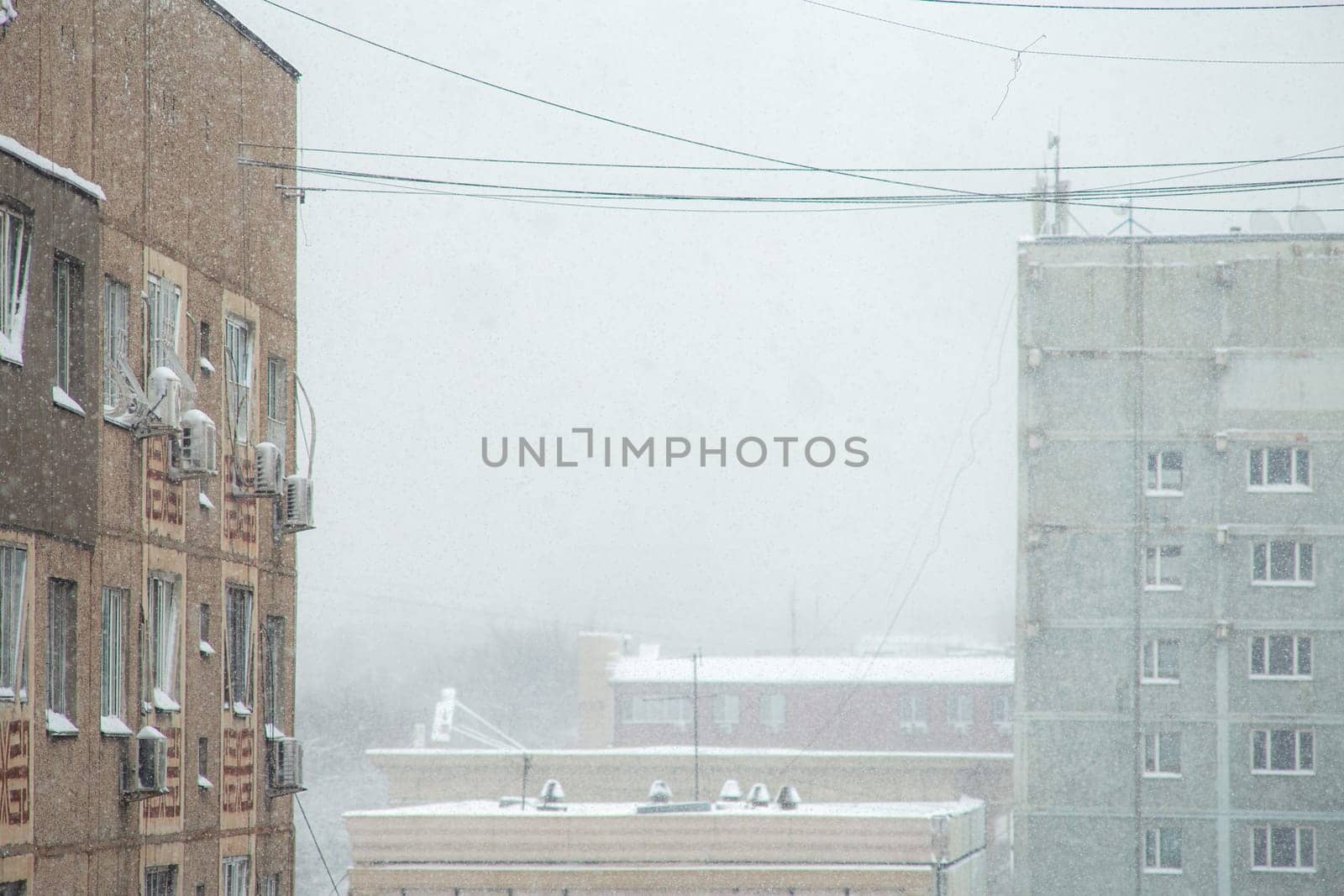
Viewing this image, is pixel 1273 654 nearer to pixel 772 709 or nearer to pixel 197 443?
pixel 197 443

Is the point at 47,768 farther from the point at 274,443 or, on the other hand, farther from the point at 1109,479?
the point at 1109,479

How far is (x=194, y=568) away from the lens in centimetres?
1888

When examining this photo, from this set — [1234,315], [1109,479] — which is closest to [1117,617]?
[1109,479]

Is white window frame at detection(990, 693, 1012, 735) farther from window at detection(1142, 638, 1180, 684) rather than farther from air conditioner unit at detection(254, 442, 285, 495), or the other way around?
air conditioner unit at detection(254, 442, 285, 495)

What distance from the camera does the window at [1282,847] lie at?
45.7 meters

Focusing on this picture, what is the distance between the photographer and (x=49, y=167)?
14.5 m

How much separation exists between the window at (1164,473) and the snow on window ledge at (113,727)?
36.3 m

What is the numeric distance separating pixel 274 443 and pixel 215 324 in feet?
8.41

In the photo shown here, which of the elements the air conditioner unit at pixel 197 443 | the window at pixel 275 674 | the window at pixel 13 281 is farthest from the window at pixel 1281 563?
the window at pixel 13 281

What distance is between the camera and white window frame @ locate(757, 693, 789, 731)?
8138 centimetres

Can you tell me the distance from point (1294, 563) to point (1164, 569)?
3361 millimetres

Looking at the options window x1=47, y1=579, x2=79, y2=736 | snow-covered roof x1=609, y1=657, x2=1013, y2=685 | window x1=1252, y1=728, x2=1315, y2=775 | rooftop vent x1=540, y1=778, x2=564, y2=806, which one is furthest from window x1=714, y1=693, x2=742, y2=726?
window x1=47, y1=579, x2=79, y2=736

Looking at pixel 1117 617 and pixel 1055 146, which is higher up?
pixel 1055 146

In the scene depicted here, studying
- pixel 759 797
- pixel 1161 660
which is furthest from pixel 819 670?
pixel 1161 660
